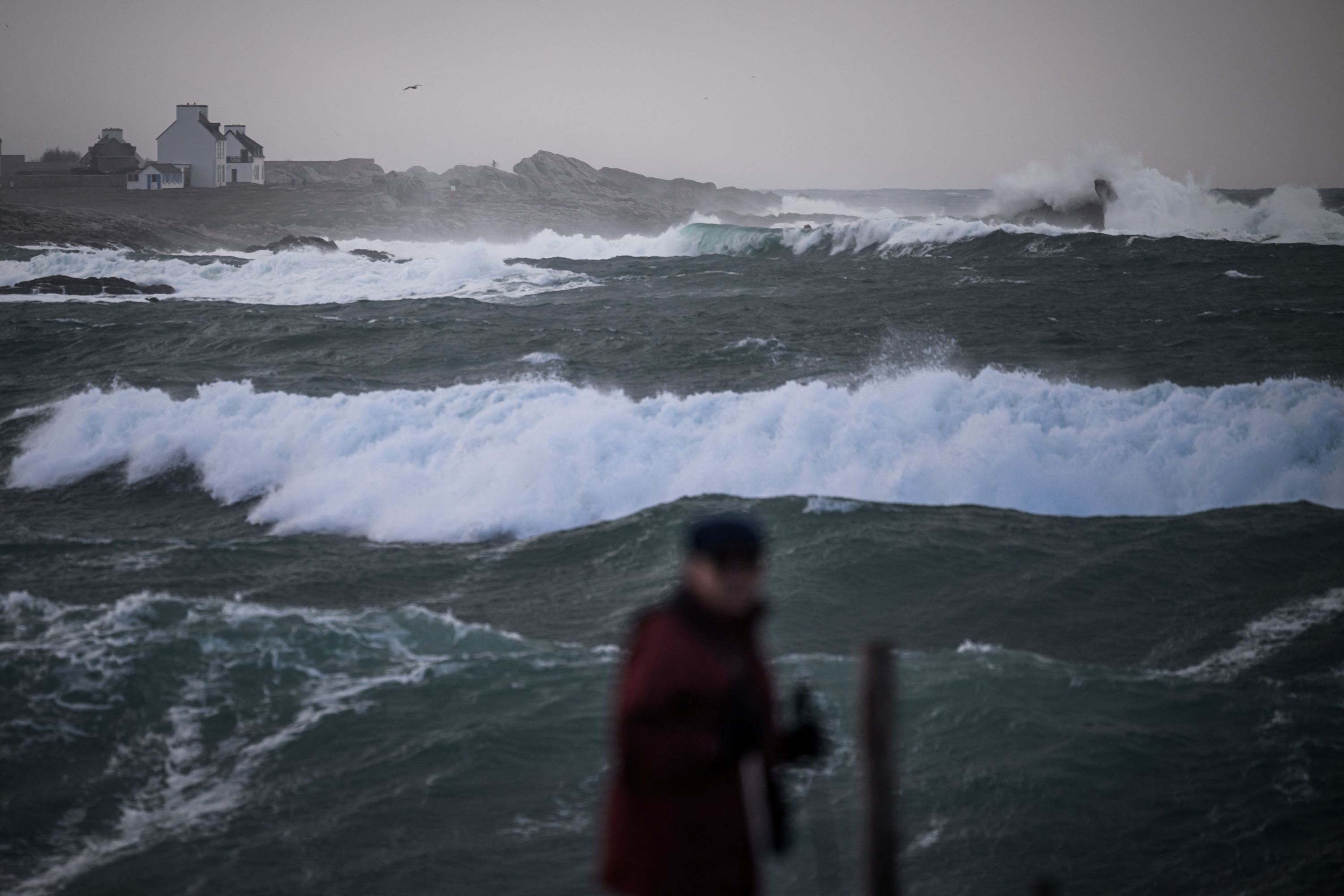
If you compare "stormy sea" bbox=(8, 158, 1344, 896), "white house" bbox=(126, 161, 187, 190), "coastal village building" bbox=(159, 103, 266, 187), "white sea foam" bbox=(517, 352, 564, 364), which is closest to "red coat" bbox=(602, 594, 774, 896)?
"stormy sea" bbox=(8, 158, 1344, 896)

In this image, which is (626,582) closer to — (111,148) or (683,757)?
(683,757)

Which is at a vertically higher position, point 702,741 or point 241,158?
point 241,158

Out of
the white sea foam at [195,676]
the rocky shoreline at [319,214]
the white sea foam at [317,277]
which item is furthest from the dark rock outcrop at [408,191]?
the white sea foam at [195,676]

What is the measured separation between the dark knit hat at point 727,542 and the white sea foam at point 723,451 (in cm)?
1118

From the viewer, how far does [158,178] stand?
77500 mm

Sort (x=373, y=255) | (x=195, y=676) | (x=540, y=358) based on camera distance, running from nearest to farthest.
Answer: (x=195, y=676)
(x=540, y=358)
(x=373, y=255)

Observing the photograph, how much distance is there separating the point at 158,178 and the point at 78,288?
48.8 meters

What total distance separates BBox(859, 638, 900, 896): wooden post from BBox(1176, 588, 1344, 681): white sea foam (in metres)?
6.87

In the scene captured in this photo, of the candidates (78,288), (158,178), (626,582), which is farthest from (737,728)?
(158,178)

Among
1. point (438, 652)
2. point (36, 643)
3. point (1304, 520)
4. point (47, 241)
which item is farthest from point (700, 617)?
point (47, 241)

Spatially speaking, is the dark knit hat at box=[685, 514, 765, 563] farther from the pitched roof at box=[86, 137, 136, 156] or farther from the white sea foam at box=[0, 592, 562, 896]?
the pitched roof at box=[86, 137, 136, 156]

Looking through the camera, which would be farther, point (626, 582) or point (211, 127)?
point (211, 127)

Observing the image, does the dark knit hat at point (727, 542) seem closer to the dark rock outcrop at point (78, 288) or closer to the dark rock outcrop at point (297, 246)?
the dark rock outcrop at point (78, 288)

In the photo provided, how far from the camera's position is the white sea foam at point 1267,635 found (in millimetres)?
8680
